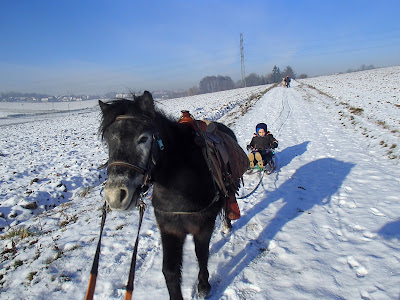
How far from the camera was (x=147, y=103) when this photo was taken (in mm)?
1924

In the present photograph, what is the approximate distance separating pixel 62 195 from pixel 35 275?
148 inches

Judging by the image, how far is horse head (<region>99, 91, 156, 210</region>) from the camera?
162 cm

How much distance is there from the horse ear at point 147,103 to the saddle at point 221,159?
76cm

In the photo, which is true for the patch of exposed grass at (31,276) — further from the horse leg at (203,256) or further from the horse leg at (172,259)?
the horse leg at (203,256)

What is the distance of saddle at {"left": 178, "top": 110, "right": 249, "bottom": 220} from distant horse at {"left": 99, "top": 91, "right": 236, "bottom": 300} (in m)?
0.09

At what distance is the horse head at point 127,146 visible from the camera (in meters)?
1.62

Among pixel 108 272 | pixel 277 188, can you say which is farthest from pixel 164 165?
pixel 277 188

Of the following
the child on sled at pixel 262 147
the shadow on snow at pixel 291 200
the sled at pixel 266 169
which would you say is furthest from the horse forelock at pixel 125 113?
the sled at pixel 266 169

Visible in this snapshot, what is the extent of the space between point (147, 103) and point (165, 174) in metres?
0.70

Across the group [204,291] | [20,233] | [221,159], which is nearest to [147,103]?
[221,159]

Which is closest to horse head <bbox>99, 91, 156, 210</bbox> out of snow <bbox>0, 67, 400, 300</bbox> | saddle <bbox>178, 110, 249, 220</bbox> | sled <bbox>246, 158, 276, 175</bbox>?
snow <bbox>0, 67, 400, 300</bbox>

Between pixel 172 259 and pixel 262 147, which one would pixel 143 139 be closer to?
pixel 172 259

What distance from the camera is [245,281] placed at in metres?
2.93

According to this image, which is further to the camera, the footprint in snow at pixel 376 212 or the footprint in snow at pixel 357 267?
the footprint in snow at pixel 376 212
